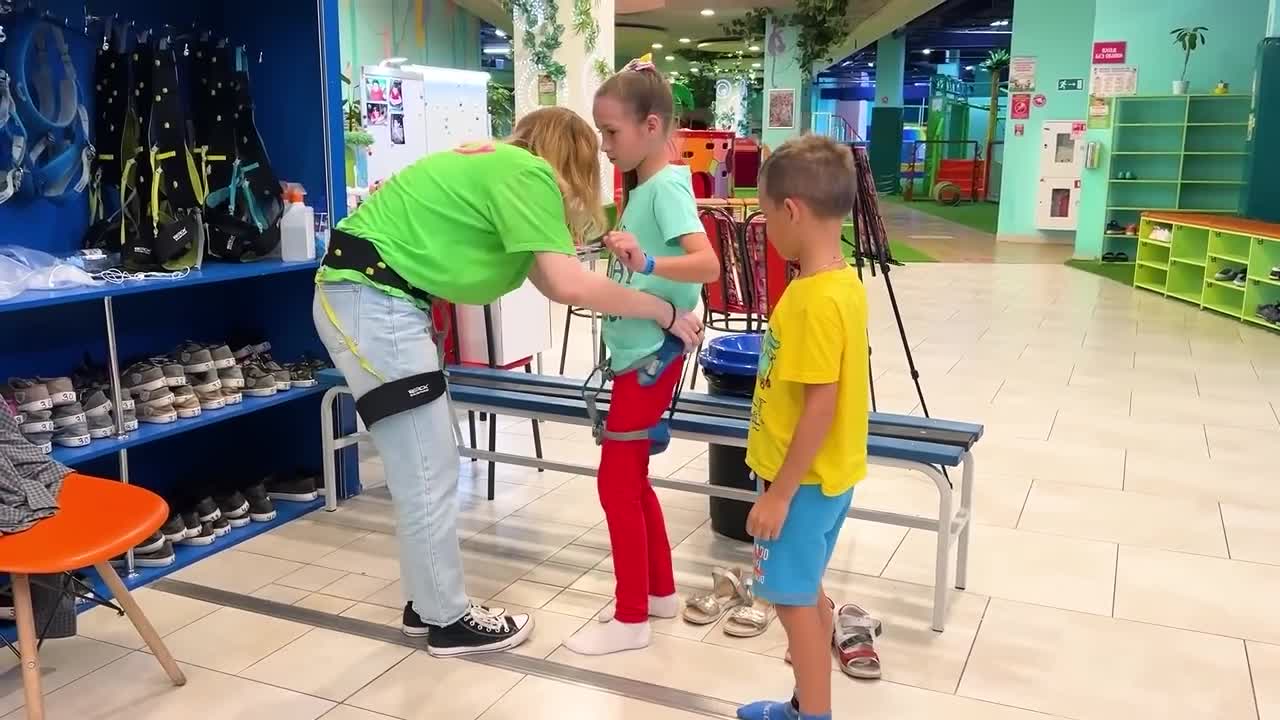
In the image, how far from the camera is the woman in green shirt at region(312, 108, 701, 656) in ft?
7.59

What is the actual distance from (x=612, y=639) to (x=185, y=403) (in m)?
1.63

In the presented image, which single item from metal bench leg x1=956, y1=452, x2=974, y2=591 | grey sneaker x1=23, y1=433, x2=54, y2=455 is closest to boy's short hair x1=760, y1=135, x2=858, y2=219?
metal bench leg x1=956, y1=452, x2=974, y2=591

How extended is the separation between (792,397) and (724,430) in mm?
1047

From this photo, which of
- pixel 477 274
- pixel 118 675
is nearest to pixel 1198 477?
pixel 477 274

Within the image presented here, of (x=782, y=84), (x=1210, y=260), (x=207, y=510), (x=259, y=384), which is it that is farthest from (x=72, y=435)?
(x=782, y=84)

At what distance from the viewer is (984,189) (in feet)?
78.9

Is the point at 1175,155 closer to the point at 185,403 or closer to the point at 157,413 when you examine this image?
the point at 185,403

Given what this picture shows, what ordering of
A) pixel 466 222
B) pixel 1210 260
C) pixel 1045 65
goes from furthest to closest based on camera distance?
pixel 1045 65 → pixel 1210 260 → pixel 466 222

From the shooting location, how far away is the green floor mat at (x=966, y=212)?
1762 centimetres

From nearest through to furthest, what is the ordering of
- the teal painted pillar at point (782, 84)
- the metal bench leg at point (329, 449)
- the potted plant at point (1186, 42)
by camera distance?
the metal bench leg at point (329, 449), the potted plant at point (1186, 42), the teal painted pillar at point (782, 84)

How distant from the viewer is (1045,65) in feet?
44.2

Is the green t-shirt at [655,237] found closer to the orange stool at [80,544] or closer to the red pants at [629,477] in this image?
the red pants at [629,477]

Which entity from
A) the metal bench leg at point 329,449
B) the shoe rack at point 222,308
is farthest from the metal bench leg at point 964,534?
the shoe rack at point 222,308

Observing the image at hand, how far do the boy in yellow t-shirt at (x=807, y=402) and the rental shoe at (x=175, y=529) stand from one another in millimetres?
2161
